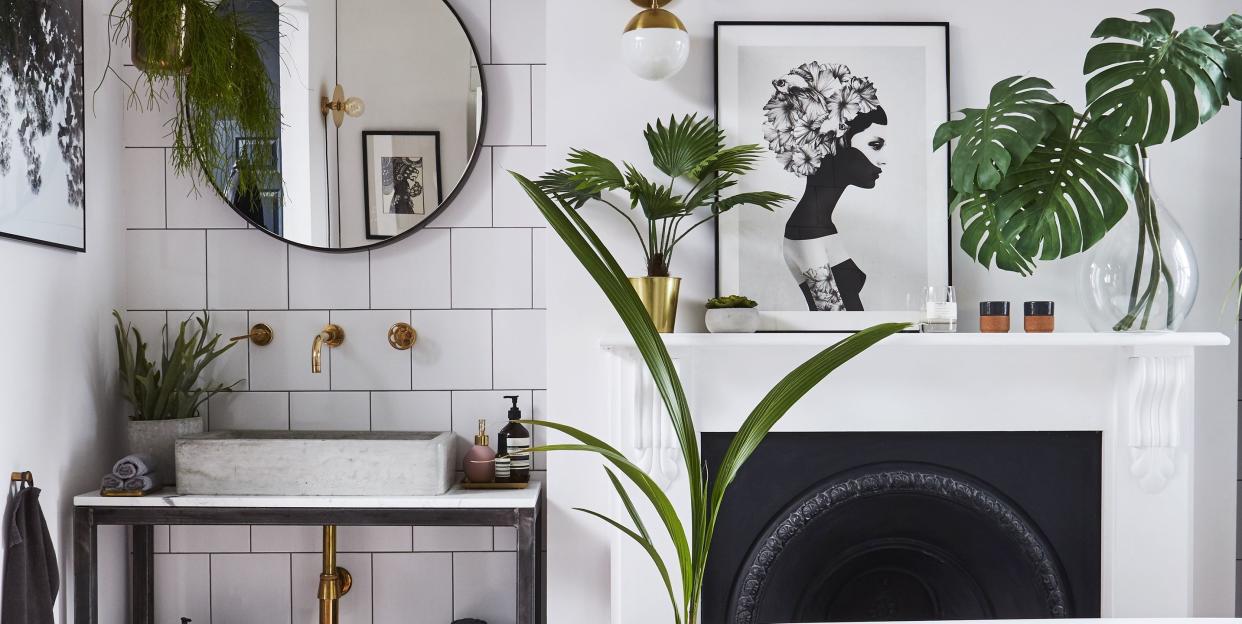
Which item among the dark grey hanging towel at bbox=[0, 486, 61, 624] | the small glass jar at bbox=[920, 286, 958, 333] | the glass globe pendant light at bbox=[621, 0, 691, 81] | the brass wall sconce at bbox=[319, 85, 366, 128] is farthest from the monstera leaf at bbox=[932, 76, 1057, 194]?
the dark grey hanging towel at bbox=[0, 486, 61, 624]

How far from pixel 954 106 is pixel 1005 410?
0.71 metres

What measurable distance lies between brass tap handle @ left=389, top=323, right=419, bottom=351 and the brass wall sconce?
21.1 inches

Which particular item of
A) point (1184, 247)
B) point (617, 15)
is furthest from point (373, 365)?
point (1184, 247)

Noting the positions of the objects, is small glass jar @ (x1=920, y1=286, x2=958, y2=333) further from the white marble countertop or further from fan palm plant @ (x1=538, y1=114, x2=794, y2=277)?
the white marble countertop

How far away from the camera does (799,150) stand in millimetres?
1794

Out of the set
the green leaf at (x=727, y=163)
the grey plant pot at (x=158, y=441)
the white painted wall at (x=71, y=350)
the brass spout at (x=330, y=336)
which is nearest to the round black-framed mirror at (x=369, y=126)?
the brass spout at (x=330, y=336)

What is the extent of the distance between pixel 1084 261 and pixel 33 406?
2.22 metres

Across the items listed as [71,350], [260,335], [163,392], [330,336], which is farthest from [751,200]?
[71,350]

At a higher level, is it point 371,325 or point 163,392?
point 371,325

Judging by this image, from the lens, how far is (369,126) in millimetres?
2016

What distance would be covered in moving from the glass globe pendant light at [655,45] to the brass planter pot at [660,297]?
1.43 ft

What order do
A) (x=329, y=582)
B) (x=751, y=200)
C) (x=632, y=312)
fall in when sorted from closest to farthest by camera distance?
(x=632, y=312) < (x=751, y=200) < (x=329, y=582)

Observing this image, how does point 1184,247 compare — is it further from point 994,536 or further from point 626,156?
point 626,156

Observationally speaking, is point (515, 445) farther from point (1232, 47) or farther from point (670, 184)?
point (1232, 47)
